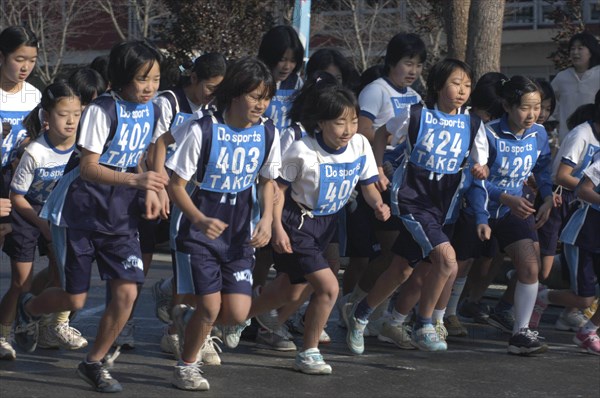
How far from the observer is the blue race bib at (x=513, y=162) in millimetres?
7582

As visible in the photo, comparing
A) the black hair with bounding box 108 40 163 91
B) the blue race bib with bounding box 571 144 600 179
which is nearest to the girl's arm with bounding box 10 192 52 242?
the black hair with bounding box 108 40 163 91

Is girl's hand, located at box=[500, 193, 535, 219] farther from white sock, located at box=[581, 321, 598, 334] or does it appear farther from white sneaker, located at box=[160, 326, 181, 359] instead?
white sneaker, located at box=[160, 326, 181, 359]

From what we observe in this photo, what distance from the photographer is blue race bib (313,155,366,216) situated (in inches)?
262

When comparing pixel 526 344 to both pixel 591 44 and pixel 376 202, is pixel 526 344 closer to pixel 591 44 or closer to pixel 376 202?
pixel 376 202

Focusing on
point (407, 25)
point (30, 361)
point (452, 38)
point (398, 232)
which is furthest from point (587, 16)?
point (30, 361)

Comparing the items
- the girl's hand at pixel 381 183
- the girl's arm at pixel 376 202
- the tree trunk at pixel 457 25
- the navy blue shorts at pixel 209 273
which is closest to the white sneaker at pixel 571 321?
the girl's hand at pixel 381 183

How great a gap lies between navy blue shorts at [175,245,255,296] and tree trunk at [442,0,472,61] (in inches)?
285

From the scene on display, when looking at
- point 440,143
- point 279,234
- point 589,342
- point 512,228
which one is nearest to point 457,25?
point 512,228

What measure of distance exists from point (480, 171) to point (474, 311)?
157 centimetres

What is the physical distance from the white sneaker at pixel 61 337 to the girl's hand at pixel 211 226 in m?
1.70

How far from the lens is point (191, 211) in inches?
232

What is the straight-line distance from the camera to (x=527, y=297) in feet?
24.4

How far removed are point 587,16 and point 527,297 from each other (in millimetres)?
21918

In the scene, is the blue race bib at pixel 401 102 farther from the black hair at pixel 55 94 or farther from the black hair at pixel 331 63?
the black hair at pixel 55 94
